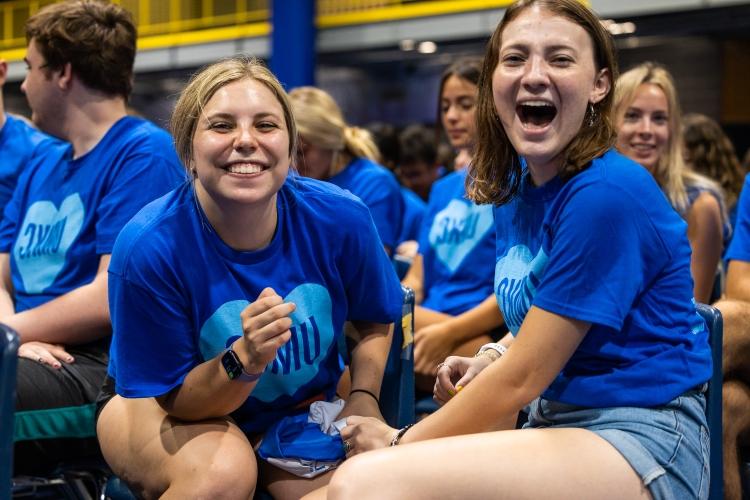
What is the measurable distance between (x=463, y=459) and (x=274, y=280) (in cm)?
64

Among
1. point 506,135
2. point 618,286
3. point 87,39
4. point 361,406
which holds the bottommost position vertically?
point 361,406

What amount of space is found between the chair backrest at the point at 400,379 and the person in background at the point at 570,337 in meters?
0.36

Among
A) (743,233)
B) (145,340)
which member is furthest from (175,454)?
(743,233)

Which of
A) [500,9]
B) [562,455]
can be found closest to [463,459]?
[562,455]

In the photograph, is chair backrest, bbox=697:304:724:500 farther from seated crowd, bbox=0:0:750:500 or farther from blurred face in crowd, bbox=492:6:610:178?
blurred face in crowd, bbox=492:6:610:178

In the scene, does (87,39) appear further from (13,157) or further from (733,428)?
(733,428)

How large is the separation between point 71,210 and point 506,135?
129 cm

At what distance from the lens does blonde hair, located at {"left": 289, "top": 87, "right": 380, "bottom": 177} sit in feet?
12.3

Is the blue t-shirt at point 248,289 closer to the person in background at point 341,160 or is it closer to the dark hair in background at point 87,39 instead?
the dark hair in background at point 87,39

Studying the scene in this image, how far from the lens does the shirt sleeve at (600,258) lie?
5.22 ft

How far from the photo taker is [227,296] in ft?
6.38

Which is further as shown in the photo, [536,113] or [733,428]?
[733,428]

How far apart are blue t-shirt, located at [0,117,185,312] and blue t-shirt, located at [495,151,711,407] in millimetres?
1209

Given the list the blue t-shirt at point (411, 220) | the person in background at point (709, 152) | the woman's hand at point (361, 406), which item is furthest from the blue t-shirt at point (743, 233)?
the blue t-shirt at point (411, 220)
